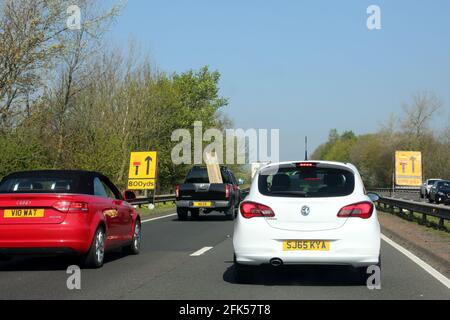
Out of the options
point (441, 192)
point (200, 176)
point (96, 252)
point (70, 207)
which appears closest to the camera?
point (70, 207)

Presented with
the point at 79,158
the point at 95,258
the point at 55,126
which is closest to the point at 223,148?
the point at 55,126

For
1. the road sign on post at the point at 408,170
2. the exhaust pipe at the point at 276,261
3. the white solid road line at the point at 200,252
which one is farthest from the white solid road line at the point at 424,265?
the road sign on post at the point at 408,170

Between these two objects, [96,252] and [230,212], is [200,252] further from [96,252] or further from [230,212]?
[230,212]

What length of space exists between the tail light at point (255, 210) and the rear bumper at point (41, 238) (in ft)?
8.60

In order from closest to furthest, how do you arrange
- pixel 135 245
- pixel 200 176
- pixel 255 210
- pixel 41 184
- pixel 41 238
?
pixel 255 210, pixel 41 238, pixel 41 184, pixel 135 245, pixel 200 176

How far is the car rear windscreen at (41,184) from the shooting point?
996 centimetres

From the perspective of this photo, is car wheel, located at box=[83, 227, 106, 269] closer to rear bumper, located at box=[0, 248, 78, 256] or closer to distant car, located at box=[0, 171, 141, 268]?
distant car, located at box=[0, 171, 141, 268]

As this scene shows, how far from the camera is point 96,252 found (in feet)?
32.3

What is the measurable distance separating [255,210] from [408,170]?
3614cm

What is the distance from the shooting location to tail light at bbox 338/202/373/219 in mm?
7902

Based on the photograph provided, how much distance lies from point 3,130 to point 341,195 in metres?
21.2

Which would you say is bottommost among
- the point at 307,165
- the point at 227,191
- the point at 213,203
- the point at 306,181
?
the point at 213,203

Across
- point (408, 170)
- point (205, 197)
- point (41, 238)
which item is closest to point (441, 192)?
point (408, 170)

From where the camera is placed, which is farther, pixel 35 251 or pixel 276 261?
pixel 35 251
